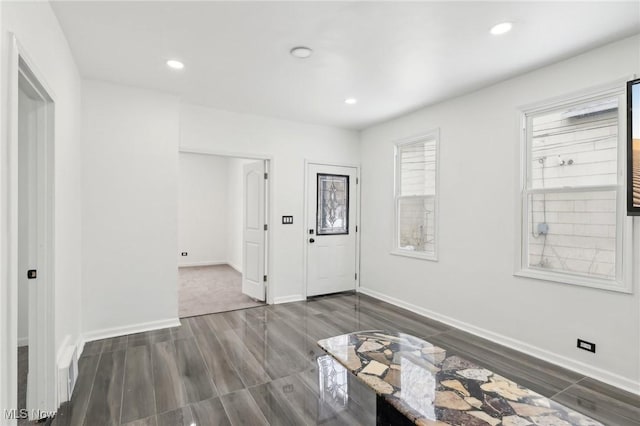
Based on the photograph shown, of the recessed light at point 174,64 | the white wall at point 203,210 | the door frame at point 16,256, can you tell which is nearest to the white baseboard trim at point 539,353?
the door frame at point 16,256

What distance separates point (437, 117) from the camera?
408 cm

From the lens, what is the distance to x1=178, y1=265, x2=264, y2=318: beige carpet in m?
4.50

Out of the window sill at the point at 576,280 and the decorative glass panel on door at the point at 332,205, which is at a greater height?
the decorative glass panel on door at the point at 332,205

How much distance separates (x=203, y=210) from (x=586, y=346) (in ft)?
24.5

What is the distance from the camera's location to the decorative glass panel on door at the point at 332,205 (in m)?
5.16

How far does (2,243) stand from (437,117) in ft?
13.6

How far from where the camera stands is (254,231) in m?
4.97

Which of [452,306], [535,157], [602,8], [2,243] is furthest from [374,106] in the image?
[2,243]

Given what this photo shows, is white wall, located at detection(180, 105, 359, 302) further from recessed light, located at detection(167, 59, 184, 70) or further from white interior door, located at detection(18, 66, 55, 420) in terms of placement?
white interior door, located at detection(18, 66, 55, 420)

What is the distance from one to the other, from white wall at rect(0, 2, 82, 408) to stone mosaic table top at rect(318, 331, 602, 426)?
1.69 metres

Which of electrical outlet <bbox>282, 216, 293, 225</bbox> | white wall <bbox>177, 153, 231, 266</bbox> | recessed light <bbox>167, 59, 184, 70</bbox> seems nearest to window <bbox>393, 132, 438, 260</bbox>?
electrical outlet <bbox>282, 216, 293, 225</bbox>

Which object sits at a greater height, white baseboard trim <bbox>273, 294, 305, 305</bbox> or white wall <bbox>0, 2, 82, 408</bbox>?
white wall <bbox>0, 2, 82, 408</bbox>

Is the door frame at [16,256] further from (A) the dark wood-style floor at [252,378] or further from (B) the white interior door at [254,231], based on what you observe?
(B) the white interior door at [254,231]

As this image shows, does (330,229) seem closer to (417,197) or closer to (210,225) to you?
(417,197)
